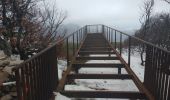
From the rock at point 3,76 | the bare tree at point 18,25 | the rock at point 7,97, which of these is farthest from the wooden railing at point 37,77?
the bare tree at point 18,25

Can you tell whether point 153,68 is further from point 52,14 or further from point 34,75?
point 52,14

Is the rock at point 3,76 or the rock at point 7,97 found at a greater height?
the rock at point 3,76

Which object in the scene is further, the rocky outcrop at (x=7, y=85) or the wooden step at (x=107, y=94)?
the rocky outcrop at (x=7, y=85)

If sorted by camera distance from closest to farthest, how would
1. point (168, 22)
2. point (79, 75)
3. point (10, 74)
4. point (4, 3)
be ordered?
point (79, 75) → point (10, 74) → point (4, 3) → point (168, 22)

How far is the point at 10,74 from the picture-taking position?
722 centimetres

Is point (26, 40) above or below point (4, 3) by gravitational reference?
below

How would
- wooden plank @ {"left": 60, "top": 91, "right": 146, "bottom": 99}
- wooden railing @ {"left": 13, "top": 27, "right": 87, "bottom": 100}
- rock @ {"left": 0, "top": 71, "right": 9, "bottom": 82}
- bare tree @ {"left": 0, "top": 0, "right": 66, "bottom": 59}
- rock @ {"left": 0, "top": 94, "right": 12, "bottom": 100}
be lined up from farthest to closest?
bare tree @ {"left": 0, "top": 0, "right": 66, "bottom": 59}, rock @ {"left": 0, "top": 71, "right": 9, "bottom": 82}, rock @ {"left": 0, "top": 94, "right": 12, "bottom": 100}, wooden plank @ {"left": 60, "top": 91, "right": 146, "bottom": 99}, wooden railing @ {"left": 13, "top": 27, "right": 87, "bottom": 100}

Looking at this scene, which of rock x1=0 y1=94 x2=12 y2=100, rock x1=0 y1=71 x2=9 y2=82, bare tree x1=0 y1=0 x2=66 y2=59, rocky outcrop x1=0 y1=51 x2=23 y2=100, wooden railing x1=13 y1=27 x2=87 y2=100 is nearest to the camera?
wooden railing x1=13 y1=27 x2=87 y2=100

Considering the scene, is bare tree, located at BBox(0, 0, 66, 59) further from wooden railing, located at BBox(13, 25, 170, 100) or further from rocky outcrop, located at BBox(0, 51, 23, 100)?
wooden railing, located at BBox(13, 25, 170, 100)

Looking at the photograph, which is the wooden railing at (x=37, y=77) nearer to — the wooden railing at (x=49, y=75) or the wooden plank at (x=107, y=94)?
the wooden railing at (x=49, y=75)

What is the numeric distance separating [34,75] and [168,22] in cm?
2960

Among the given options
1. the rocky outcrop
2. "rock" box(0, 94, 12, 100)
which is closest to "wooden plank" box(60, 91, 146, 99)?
the rocky outcrop

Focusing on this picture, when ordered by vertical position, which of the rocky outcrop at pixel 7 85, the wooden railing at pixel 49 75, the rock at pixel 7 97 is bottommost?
the rock at pixel 7 97

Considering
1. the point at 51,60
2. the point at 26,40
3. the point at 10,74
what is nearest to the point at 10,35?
the point at 26,40
